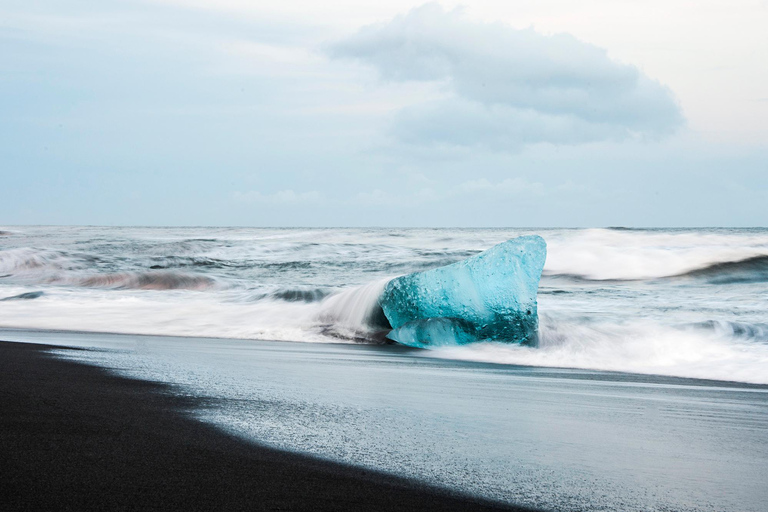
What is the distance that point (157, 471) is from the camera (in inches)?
69.6

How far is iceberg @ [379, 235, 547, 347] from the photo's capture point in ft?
17.2

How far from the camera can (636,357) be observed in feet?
15.8

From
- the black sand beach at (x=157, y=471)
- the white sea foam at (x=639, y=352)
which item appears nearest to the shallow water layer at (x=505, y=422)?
the black sand beach at (x=157, y=471)

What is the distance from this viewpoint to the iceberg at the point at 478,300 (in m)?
5.23

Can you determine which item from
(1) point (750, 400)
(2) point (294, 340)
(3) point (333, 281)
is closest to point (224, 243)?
(3) point (333, 281)

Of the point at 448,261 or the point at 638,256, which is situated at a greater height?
the point at 638,256

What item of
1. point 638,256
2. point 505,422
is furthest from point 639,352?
point 638,256

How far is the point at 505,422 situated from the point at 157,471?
4.31 feet

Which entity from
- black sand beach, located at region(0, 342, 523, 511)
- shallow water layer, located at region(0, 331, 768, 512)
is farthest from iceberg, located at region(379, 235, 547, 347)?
black sand beach, located at region(0, 342, 523, 511)

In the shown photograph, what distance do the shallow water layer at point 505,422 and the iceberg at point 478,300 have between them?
0.84 metres

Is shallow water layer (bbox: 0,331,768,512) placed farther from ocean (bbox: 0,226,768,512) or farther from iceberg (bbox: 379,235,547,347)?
iceberg (bbox: 379,235,547,347)

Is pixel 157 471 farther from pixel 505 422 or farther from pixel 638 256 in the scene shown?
pixel 638 256

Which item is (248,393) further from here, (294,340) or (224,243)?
(224,243)

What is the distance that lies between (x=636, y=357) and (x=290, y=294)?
4.63m
